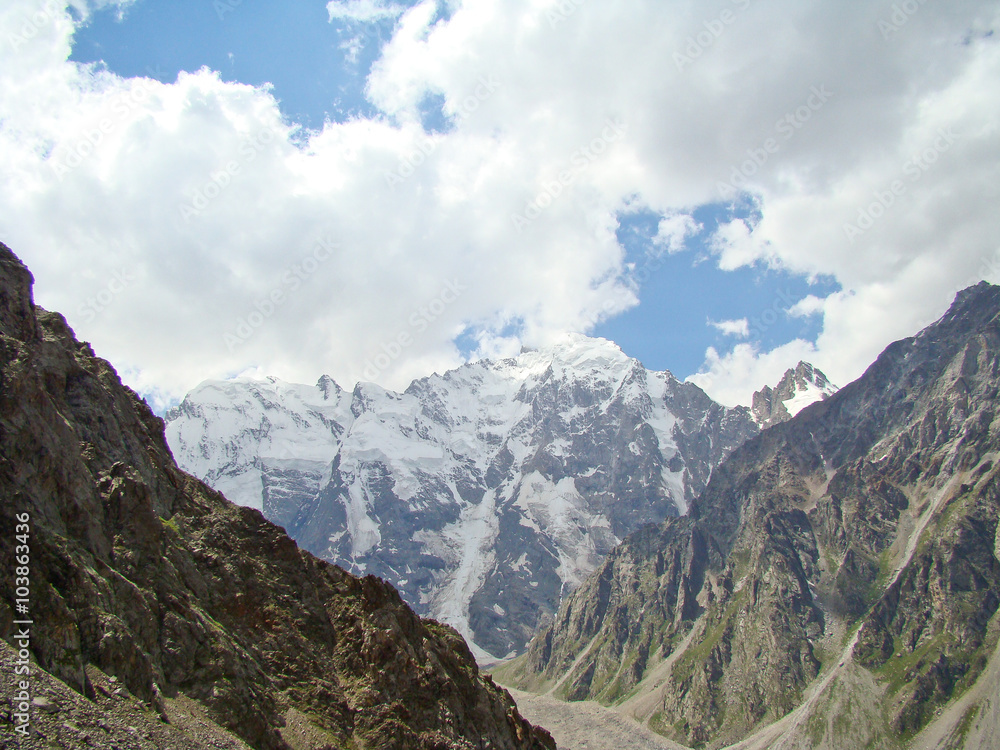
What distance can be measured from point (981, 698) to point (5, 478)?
228985 millimetres

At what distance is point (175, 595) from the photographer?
4188 cm

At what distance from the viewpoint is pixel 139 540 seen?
42500 millimetres

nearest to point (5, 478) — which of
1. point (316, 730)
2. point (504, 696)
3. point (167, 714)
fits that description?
point (167, 714)

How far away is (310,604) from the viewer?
180 ft

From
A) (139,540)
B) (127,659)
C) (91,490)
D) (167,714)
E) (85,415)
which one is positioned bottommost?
(167,714)

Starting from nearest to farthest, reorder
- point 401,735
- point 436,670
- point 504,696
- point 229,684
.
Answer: point 229,684 < point 401,735 < point 436,670 < point 504,696

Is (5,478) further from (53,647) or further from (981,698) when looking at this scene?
(981,698)

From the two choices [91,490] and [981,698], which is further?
[981,698]

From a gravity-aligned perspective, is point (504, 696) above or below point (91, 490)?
below

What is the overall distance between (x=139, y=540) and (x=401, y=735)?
852 inches

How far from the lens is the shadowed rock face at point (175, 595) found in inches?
1298

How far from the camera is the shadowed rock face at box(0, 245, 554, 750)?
33.0 metres

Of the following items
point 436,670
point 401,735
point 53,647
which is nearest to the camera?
point 53,647

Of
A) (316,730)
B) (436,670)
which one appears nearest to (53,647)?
(316,730)
